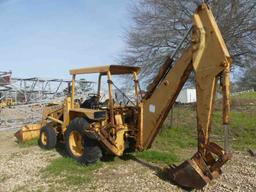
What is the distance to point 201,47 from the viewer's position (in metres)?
7.13

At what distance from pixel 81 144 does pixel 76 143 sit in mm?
209

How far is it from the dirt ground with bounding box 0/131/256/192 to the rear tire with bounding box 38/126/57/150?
1.00m

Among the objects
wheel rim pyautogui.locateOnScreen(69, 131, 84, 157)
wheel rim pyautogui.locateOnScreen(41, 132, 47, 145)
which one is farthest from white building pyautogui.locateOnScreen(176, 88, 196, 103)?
wheel rim pyautogui.locateOnScreen(69, 131, 84, 157)

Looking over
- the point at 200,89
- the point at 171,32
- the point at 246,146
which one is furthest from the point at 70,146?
the point at 171,32

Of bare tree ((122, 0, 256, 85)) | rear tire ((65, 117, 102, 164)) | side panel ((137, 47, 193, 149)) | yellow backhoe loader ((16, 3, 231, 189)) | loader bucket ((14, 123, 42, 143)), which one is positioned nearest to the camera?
yellow backhoe loader ((16, 3, 231, 189))

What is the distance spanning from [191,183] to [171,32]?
14843 mm

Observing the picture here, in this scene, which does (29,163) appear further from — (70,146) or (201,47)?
(201,47)

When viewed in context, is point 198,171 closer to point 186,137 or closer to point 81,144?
point 81,144

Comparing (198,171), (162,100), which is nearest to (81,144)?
(162,100)

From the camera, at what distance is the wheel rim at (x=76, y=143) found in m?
9.83

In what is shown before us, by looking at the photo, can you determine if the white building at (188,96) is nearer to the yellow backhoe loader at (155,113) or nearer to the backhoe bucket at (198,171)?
the yellow backhoe loader at (155,113)

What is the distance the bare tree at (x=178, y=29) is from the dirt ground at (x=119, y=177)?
36.5 ft

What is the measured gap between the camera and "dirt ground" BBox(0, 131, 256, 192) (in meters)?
7.48

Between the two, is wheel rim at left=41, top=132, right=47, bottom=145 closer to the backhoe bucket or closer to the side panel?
the side panel
